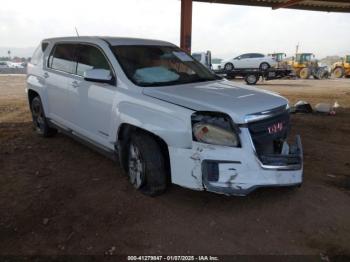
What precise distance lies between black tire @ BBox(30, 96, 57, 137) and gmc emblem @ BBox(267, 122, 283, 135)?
4.11 metres

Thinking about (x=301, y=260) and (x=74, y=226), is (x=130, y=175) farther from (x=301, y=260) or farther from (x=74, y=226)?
(x=301, y=260)

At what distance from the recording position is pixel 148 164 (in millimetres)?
3904

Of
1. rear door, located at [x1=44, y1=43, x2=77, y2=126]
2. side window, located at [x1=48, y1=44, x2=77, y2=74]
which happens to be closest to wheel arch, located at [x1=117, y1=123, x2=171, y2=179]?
rear door, located at [x1=44, y1=43, x2=77, y2=126]

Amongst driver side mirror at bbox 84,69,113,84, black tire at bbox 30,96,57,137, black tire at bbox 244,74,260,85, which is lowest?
black tire at bbox 244,74,260,85

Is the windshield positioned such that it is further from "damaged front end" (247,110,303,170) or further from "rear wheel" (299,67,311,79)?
"rear wheel" (299,67,311,79)

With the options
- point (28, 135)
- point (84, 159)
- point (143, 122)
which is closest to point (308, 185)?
point (143, 122)

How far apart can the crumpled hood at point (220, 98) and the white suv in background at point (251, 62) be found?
81.0 ft

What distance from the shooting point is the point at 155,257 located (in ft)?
10.2

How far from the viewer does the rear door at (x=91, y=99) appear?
454 centimetres

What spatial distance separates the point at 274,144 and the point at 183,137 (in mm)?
1095

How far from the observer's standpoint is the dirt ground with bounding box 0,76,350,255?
3.26 m

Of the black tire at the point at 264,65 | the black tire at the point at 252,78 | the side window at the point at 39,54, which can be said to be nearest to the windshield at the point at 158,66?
the side window at the point at 39,54

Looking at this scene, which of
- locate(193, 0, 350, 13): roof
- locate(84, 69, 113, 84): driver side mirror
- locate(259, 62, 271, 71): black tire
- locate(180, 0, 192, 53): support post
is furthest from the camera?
locate(259, 62, 271, 71): black tire

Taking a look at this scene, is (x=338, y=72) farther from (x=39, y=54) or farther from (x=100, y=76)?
(x=100, y=76)
